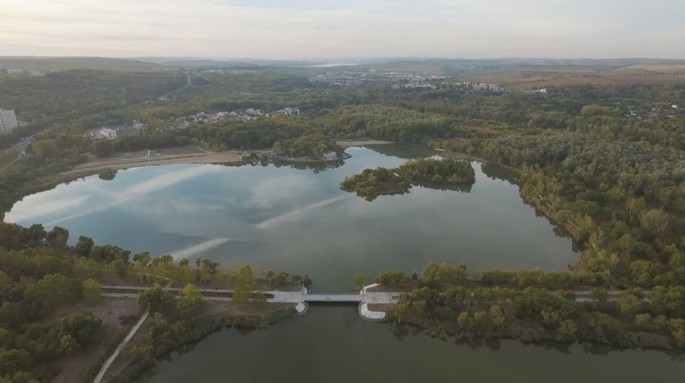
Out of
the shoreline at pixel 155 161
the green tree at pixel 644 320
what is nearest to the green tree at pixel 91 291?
the green tree at pixel 644 320

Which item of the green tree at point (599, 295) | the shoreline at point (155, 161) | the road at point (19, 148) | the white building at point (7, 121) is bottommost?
the shoreline at point (155, 161)

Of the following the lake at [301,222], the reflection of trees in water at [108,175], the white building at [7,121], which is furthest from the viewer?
the white building at [7,121]

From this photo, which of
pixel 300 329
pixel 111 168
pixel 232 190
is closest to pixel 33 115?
pixel 111 168

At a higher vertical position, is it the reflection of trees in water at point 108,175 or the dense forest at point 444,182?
the dense forest at point 444,182

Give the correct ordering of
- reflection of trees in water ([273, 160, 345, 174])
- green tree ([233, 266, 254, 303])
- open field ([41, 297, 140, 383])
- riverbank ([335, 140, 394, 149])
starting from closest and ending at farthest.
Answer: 1. open field ([41, 297, 140, 383])
2. green tree ([233, 266, 254, 303])
3. reflection of trees in water ([273, 160, 345, 174])
4. riverbank ([335, 140, 394, 149])

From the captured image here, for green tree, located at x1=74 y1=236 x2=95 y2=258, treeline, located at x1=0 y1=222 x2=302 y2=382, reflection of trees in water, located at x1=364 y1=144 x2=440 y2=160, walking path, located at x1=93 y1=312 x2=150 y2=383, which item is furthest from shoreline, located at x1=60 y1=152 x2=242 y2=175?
walking path, located at x1=93 y1=312 x2=150 y2=383

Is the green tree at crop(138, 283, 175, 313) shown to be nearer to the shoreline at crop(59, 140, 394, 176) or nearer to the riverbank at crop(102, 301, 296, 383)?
the riverbank at crop(102, 301, 296, 383)

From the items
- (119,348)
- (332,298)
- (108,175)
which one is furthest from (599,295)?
(108,175)

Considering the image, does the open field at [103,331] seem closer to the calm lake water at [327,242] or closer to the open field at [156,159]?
the calm lake water at [327,242]
